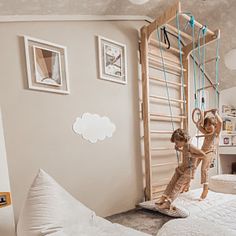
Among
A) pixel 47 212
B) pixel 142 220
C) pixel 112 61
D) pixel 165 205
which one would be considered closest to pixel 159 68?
pixel 112 61

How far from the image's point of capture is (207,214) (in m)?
1.38

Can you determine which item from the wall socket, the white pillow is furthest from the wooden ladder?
the wall socket

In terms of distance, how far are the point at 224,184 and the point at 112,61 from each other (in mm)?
1707

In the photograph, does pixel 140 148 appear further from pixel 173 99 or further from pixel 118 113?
pixel 173 99

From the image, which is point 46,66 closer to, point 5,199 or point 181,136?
point 5,199

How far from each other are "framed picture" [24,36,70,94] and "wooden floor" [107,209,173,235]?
114 centimetres

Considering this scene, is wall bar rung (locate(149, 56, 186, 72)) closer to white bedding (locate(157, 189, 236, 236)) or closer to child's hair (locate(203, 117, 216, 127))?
child's hair (locate(203, 117, 216, 127))

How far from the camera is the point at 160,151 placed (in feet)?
7.18

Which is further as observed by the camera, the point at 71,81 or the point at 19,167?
the point at 71,81

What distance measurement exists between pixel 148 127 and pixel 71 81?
866mm

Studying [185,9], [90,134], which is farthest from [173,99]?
[90,134]

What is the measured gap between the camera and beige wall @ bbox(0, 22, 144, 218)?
133 cm

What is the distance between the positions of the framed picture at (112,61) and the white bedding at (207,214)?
1.22 m

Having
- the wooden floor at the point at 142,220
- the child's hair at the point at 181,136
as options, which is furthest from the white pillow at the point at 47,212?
the child's hair at the point at 181,136
